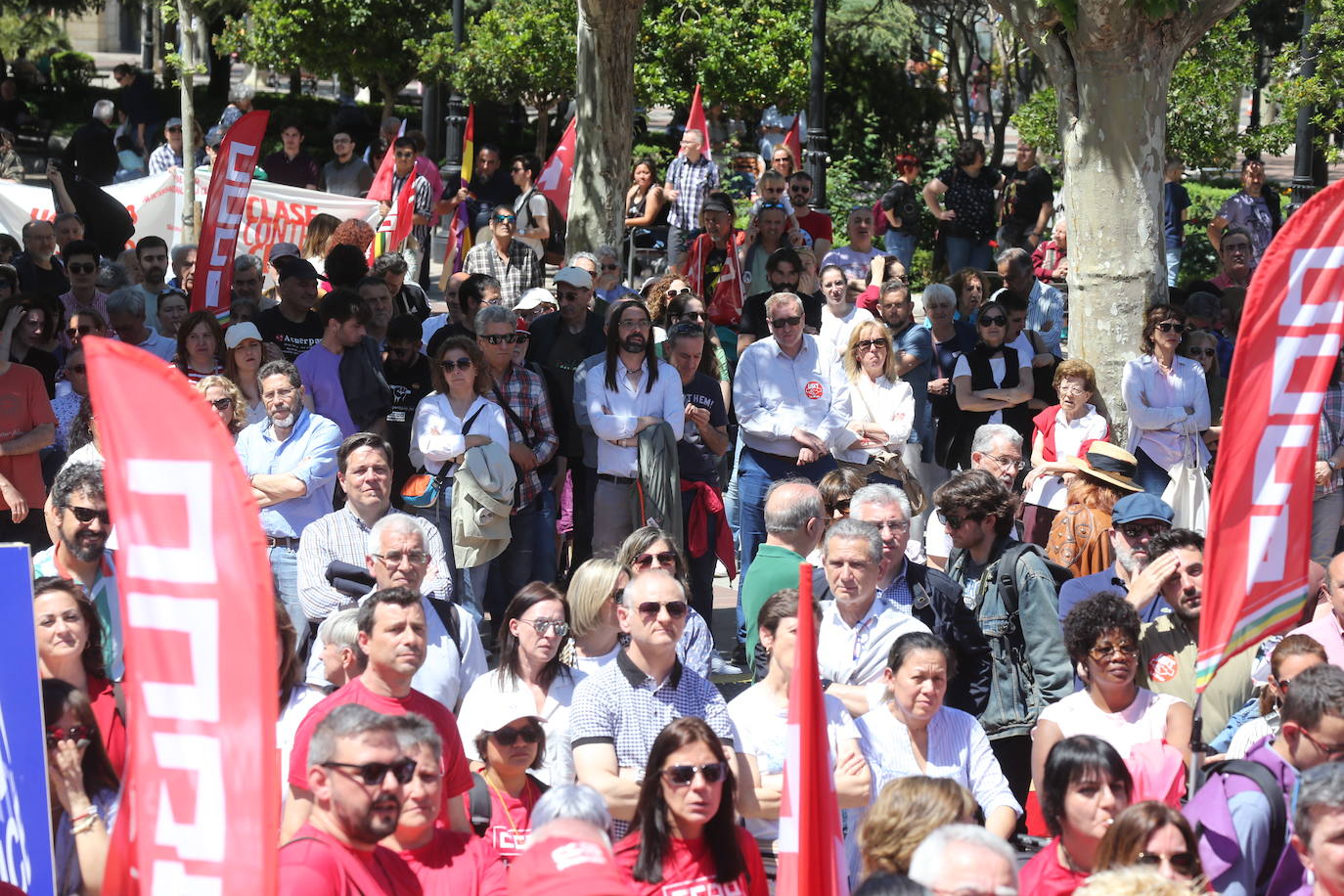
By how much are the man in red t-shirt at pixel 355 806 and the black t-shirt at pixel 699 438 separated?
443 centimetres

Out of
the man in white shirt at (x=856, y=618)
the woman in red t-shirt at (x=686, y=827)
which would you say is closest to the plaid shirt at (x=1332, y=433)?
the man in white shirt at (x=856, y=618)

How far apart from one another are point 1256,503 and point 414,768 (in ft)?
8.16

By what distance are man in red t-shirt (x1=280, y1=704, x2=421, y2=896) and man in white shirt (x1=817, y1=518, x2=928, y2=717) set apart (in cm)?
209

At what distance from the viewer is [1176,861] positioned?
4.46 meters

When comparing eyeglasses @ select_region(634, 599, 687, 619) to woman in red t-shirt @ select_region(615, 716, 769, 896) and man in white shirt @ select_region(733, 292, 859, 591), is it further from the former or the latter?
man in white shirt @ select_region(733, 292, 859, 591)

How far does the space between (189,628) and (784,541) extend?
3.56 m

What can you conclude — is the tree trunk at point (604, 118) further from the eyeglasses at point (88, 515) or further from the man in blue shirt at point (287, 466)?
the eyeglasses at point (88, 515)

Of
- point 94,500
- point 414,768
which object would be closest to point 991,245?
point 94,500

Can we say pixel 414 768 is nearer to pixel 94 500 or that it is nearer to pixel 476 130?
pixel 94 500

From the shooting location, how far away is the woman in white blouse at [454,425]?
26.5ft

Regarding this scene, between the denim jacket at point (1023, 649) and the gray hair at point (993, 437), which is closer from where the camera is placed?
the denim jacket at point (1023, 649)

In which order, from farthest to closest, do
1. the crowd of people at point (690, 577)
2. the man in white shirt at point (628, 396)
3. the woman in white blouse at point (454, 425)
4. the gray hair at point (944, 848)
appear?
the man in white shirt at point (628, 396), the woman in white blouse at point (454, 425), the crowd of people at point (690, 577), the gray hair at point (944, 848)

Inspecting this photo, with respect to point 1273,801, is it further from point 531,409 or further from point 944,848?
point 531,409

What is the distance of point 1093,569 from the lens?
763 centimetres
